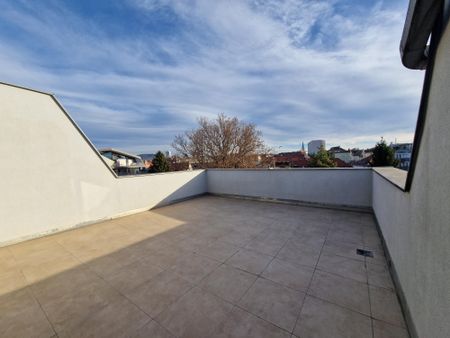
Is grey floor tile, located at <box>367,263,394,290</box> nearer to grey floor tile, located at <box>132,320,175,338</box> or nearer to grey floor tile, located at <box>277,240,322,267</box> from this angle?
grey floor tile, located at <box>277,240,322,267</box>

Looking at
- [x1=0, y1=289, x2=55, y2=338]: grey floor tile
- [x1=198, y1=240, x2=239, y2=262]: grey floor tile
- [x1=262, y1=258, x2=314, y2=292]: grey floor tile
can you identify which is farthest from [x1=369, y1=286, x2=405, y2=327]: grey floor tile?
[x1=0, y1=289, x2=55, y2=338]: grey floor tile

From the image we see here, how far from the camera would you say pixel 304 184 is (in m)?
5.10

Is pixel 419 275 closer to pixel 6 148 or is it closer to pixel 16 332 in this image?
pixel 16 332

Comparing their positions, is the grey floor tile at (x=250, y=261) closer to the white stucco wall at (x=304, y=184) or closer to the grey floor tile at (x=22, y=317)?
the grey floor tile at (x=22, y=317)

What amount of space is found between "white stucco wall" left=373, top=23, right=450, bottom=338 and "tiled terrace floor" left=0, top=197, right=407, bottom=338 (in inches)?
22.7

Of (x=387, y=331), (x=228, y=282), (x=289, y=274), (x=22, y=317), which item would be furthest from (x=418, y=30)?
(x=22, y=317)

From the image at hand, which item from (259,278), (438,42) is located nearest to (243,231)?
(259,278)

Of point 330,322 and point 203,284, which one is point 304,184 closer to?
point 330,322

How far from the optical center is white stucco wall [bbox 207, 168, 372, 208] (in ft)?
14.3

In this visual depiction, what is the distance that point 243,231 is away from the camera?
3484 mm

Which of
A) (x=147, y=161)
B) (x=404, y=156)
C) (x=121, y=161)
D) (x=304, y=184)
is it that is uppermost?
(x=404, y=156)

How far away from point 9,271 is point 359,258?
5.01 meters

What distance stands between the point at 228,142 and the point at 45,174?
35.2ft

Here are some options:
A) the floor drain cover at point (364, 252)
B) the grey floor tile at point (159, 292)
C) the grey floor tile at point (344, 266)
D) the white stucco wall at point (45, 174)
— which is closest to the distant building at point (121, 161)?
the white stucco wall at point (45, 174)
